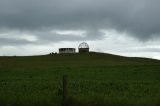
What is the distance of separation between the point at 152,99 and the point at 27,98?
5.18 metres

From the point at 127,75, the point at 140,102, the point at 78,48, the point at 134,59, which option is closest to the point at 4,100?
the point at 140,102

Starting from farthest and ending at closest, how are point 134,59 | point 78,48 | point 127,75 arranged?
point 78,48, point 134,59, point 127,75

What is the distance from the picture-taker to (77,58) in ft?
289

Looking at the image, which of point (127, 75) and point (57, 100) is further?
point (127, 75)

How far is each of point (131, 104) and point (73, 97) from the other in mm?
2378

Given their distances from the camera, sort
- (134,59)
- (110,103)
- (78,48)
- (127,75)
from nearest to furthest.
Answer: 1. (110,103)
2. (127,75)
3. (134,59)
4. (78,48)

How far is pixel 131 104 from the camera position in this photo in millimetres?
18328

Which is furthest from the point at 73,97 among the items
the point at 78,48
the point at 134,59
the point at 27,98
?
the point at 78,48

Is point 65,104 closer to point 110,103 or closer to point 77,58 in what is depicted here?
point 110,103

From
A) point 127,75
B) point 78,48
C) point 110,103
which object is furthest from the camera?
point 78,48

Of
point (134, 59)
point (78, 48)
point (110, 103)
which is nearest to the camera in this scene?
point (110, 103)

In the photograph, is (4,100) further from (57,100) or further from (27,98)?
(57,100)

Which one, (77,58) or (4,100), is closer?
(4,100)

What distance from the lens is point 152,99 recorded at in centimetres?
1897
